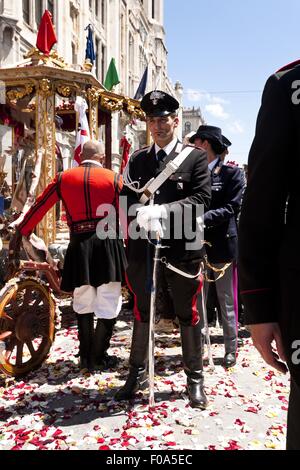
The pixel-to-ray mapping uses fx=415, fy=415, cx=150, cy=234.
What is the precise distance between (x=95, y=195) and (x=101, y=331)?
4.38 ft

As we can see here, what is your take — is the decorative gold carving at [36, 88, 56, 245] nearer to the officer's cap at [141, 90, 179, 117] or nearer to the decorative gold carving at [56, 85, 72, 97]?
the decorative gold carving at [56, 85, 72, 97]

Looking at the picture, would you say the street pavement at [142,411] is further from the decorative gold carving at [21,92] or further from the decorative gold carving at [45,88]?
the decorative gold carving at [21,92]

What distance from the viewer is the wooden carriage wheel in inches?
142

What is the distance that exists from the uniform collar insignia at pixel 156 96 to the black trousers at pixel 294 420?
7.85 ft

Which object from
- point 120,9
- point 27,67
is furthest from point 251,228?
point 120,9

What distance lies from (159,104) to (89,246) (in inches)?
59.2

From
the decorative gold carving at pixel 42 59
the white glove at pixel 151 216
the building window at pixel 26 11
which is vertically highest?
the building window at pixel 26 11

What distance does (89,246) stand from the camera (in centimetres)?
398

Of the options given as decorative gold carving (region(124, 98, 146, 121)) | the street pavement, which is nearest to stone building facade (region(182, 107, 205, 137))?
decorative gold carving (region(124, 98, 146, 121))

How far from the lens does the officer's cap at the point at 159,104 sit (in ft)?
10.6

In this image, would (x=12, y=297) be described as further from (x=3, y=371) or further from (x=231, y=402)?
(x=231, y=402)

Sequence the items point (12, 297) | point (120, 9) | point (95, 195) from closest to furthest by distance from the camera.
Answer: point (12, 297)
point (95, 195)
point (120, 9)

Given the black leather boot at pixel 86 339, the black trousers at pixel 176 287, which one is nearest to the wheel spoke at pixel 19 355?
the black leather boot at pixel 86 339

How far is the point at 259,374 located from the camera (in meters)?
4.09
